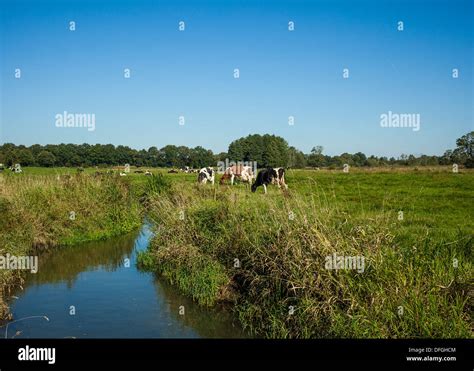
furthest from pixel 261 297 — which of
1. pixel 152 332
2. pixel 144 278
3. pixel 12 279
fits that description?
pixel 12 279

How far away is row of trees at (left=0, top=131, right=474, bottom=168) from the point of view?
6606 centimetres

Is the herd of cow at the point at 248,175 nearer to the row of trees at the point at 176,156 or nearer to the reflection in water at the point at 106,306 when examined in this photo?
the reflection in water at the point at 106,306

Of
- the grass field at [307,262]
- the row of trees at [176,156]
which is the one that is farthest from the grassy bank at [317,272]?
the row of trees at [176,156]

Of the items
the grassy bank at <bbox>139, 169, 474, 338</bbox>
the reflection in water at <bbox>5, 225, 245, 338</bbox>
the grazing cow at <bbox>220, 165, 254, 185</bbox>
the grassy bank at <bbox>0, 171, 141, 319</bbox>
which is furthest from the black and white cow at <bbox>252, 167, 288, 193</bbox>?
the grassy bank at <bbox>139, 169, 474, 338</bbox>

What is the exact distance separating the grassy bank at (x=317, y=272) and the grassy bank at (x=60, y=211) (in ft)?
15.0

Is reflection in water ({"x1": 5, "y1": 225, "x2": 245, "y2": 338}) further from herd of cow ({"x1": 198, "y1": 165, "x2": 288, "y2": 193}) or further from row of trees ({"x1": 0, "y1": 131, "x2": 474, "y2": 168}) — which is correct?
row of trees ({"x1": 0, "y1": 131, "x2": 474, "y2": 168})

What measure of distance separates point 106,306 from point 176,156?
293ft

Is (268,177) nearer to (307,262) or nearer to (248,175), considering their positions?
(248,175)

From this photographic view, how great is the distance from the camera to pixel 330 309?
6676 mm

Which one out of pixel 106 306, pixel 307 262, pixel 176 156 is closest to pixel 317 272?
pixel 307 262

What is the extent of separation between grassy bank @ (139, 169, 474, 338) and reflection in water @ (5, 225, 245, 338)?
20.1 inches

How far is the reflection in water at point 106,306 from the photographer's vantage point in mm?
7930
